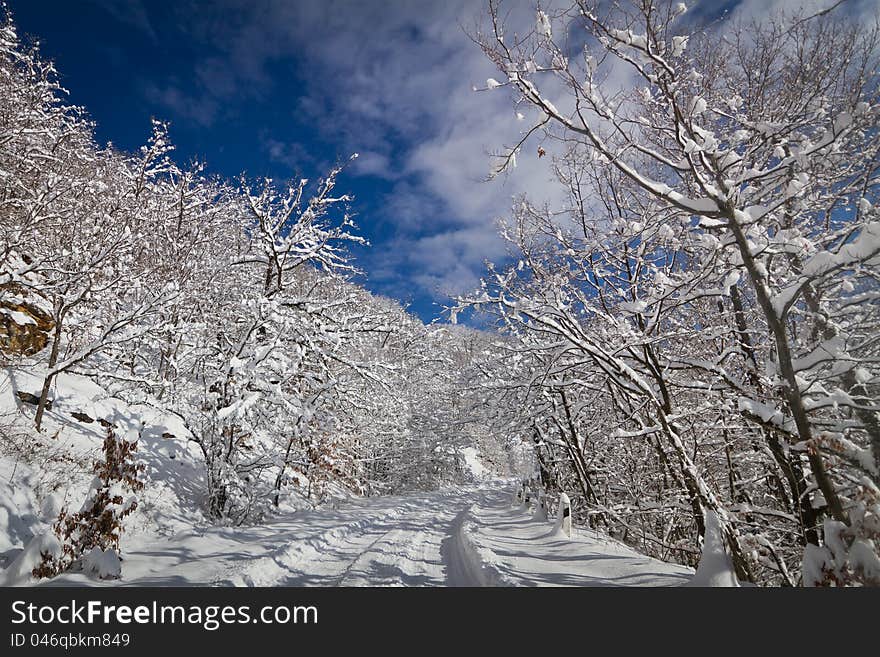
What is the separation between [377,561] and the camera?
6.04m

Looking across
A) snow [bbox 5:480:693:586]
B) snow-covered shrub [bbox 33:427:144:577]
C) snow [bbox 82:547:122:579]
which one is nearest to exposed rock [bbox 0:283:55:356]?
snow-covered shrub [bbox 33:427:144:577]

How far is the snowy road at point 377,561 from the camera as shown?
4.48 meters

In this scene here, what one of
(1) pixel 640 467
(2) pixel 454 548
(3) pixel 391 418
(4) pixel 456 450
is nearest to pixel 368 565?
(2) pixel 454 548

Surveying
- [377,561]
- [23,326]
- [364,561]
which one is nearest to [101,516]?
[364,561]

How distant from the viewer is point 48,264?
6918 millimetres

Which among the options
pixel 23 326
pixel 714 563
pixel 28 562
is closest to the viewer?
pixel 714 563

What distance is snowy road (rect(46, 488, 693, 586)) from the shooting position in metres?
4.48

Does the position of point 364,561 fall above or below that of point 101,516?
below

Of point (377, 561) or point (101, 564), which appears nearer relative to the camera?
point (101, 564)

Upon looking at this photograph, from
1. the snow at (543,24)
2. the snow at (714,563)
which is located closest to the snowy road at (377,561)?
the snow at (714,563)

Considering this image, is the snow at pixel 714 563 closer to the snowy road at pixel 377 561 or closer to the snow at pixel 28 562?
the snowy road at pixel 377 561

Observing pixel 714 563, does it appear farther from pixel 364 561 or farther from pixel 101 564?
pixel 101 564
